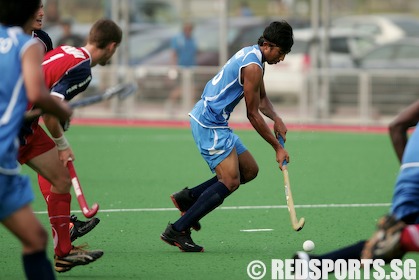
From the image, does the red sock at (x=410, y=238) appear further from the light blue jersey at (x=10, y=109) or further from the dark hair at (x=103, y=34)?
the dark hair at (x=103, y=34)

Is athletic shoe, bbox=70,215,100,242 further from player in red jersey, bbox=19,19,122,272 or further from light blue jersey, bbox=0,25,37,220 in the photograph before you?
light blue jersey, bbox=0,25,37,220

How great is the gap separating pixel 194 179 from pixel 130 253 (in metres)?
4.51

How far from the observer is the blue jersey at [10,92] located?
16.9ft

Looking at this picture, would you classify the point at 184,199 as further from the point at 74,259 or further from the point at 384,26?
the point at 384,26

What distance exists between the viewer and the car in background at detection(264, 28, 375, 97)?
19.2 metres

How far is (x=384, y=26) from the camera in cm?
2367

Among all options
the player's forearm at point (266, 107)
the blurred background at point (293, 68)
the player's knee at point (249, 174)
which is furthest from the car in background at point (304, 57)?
the player's knee at point (249, 174)

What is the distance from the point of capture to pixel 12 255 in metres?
7.52

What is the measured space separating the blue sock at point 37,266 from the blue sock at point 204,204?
2477 mm

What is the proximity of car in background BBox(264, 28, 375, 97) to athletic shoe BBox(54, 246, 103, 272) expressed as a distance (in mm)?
12338

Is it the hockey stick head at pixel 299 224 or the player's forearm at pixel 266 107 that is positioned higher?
the player's forearm at pixel 266 107

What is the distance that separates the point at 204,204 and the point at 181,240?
0.33 m

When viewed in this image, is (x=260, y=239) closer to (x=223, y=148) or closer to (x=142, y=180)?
(x=223, y=148)

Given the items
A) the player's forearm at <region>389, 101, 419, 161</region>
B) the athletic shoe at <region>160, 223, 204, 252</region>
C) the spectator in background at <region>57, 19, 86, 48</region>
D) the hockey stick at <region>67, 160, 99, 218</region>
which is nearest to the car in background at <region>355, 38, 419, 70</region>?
the spectator in background at <region>57, 19, 86, 48</region>
